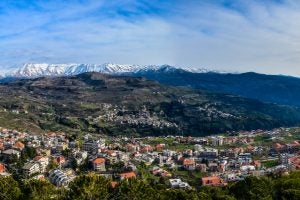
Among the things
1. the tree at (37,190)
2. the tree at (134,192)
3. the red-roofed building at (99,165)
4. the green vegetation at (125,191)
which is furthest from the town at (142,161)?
the tree at (134,192)

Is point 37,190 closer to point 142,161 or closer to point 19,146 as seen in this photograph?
point 142,161

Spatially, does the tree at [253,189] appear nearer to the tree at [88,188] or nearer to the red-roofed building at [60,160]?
the tree at [88,188]

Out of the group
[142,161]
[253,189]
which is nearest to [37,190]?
[253,189]

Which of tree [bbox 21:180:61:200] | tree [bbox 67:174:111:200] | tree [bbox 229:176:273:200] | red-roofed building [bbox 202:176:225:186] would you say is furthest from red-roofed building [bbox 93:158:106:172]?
tree [bbox 67:174:111:200]

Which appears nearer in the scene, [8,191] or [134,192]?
[8,191]

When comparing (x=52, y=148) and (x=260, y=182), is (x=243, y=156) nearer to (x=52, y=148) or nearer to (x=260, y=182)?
(x=52, y=148)
